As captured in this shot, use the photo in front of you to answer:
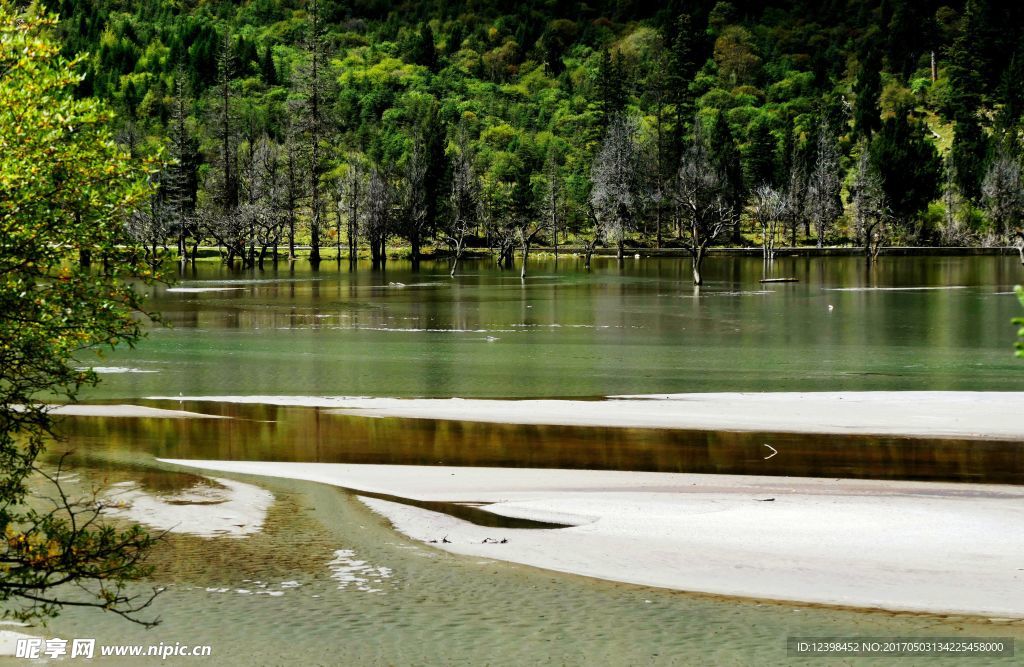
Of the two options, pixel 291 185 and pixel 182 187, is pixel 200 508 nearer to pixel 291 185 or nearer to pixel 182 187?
pixel 291 185

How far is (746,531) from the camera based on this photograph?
19109 millimetres

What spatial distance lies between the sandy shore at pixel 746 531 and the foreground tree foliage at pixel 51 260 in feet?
19.0

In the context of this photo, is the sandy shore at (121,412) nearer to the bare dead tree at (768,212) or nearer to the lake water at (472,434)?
the lake water at (472,434)

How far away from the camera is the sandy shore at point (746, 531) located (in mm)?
16453

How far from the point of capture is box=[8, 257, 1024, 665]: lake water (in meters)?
14.9

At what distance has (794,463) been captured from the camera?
24406mm

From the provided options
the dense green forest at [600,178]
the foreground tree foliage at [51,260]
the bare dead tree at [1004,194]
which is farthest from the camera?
the bare dead tree at [1004,194]

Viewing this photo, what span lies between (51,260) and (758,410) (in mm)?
21013

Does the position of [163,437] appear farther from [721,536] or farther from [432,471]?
[721,536]

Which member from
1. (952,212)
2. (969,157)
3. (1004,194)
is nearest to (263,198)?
(1004,194)

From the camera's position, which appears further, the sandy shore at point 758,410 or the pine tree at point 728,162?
the pine tree at point 728,162

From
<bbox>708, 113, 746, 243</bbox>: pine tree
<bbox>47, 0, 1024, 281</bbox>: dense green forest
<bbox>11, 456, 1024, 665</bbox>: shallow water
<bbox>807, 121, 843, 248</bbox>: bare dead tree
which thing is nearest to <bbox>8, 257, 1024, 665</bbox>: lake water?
<bbox>11, 456, 1024, 665</bbox>: shallow water

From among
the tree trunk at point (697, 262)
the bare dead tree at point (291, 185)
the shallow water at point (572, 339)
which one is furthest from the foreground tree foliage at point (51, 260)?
the bare dead tree at point (291, 185)

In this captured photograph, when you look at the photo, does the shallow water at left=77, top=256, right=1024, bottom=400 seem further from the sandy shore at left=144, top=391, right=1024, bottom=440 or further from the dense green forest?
the dense green forest
